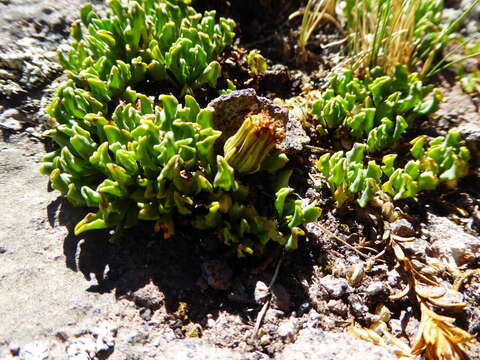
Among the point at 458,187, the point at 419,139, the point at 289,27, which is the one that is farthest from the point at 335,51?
the point at 458,187

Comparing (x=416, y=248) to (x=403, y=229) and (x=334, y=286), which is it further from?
(x=334, y=286)

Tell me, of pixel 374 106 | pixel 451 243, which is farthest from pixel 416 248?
pixel 374 106

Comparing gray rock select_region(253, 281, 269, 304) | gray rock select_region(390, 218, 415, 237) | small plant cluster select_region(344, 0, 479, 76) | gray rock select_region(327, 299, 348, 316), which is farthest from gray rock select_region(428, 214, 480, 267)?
small plant cluster select_region(344, 0, 479, 76)

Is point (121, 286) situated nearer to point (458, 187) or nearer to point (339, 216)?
point (339, 216)

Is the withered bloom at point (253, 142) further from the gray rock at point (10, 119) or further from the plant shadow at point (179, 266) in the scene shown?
the gray rock at point (10, 119)

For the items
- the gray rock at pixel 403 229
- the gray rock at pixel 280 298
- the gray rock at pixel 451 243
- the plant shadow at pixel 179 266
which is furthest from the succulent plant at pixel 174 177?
the gray rock at pixel 451 243

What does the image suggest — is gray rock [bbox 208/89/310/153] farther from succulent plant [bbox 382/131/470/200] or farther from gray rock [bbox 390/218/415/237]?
gray rock [bbox 390/218/415/237]
